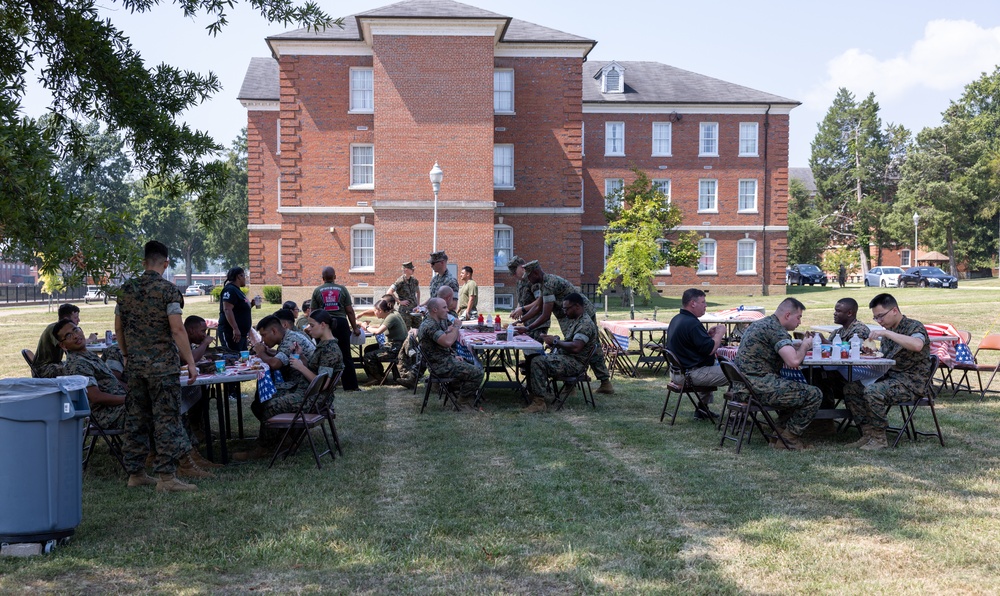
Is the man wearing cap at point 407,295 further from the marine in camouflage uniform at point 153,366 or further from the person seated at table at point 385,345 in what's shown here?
the marine in camouflage uniform at point 153,366

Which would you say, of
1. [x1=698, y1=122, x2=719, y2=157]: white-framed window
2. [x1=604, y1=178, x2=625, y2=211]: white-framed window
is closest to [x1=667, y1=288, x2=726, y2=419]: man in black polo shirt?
[x1=604, y1=178, x2=625, y2=211]: white-framed window

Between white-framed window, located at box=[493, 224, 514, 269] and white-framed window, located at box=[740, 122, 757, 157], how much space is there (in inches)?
628

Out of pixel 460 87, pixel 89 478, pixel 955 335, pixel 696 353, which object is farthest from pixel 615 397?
pixel 460 87

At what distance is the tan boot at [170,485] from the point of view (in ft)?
22.4

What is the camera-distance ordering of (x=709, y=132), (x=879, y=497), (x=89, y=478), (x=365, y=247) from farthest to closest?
(x=709, y=132), (x=365, y=247), (x=89, y=478), (x=879, y=497)

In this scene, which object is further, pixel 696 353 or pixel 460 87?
pixel 460 87

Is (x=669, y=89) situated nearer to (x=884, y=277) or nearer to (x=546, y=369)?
(x=884, y=277)

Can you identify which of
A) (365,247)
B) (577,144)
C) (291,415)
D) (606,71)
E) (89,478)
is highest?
(606,71)

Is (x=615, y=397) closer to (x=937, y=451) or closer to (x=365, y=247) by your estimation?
(x=937, y=451)

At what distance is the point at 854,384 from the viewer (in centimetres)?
852

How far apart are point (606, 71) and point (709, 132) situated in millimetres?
6248

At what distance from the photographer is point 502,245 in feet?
110

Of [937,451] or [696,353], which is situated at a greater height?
[696,353]

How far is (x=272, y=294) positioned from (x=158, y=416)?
2863 centimetres
